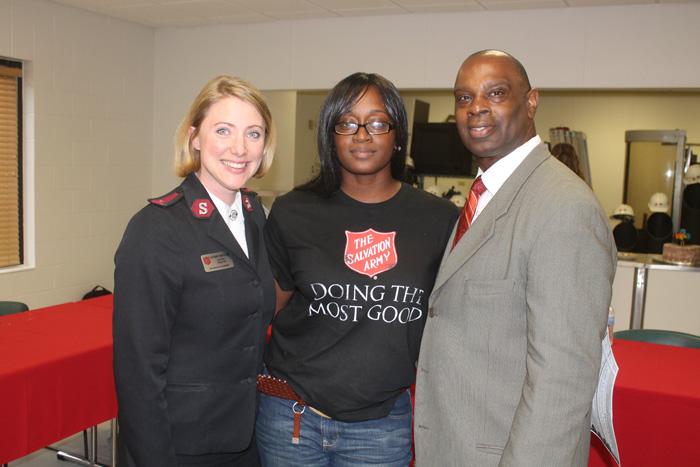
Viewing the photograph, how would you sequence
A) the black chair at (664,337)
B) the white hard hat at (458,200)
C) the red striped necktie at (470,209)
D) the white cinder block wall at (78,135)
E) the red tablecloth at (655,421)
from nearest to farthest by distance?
the red striped necktie at (470,209)
the red tablecloth at (655,421)
the black chair at (664,337)
the white cinder block wall at (78,135)
the white hard hat at (458,200)

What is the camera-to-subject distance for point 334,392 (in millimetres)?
1679

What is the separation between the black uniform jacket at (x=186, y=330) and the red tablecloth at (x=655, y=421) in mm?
1429

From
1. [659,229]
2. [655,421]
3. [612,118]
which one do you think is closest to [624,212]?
[659,229]

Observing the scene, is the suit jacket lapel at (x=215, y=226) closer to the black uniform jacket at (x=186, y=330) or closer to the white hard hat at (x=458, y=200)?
the black uniform jacket at (x=186, y=330)

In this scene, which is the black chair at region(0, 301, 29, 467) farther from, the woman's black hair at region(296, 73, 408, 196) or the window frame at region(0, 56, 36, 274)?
the woman's black hair at region(296, 73, 408, 196)

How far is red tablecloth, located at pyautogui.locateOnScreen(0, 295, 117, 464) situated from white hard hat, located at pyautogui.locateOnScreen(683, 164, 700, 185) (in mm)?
5624

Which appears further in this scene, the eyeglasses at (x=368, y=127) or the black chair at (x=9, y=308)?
the black chair at (x=9, y=308)

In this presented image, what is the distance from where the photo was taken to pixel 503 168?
1438 mm

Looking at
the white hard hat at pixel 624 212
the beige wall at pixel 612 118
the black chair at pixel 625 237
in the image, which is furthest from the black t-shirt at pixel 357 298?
the beige wall at pixel 612 118

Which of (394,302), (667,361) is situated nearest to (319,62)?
(667,361)

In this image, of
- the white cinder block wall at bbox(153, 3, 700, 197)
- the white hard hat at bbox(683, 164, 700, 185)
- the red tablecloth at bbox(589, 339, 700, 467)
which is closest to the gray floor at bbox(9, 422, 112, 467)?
the red tablecloth at bbox(589, 339, 700, 467)

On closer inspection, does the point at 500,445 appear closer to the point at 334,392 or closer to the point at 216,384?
the point at 334,392

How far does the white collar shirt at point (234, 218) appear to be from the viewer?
1.75 metres

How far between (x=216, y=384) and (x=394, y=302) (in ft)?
1.68
